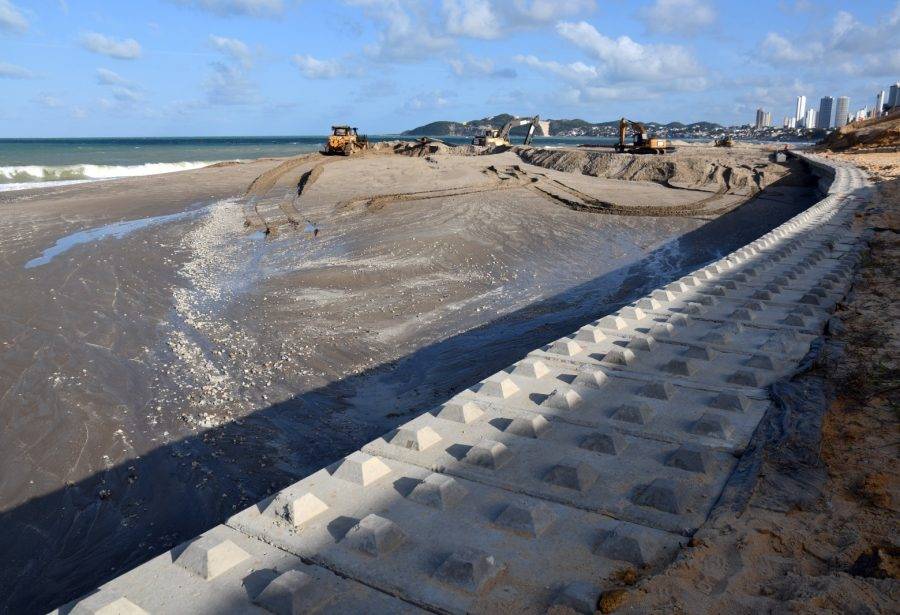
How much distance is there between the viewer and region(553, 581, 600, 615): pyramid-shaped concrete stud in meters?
2.01

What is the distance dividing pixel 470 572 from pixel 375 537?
40 centimetres

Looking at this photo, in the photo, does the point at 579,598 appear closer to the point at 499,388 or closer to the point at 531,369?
the point at 499,388

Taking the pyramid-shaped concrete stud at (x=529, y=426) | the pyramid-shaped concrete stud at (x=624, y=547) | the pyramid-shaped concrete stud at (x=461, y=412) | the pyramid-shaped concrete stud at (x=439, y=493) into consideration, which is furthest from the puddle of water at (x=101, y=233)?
the pyramid-shaped concrete stud at (x=624, y=547)

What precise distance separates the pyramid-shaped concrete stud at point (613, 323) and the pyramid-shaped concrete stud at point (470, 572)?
2975 millimetres

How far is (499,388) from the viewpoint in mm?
3750

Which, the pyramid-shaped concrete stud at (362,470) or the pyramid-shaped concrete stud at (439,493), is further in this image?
the pyramid-shaped concrete stud at (362,470)

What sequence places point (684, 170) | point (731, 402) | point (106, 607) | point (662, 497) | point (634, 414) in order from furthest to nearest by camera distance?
point (684, 170) < point (731, 402) < point (634, 414) < point (662, 497) < point (106, 607)

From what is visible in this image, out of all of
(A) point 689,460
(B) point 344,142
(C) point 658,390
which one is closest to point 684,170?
(B) point 344,142

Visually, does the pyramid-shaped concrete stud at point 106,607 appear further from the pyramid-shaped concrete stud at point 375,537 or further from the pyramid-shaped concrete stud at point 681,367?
the pyramid-shaped concrete stud at point 681,367

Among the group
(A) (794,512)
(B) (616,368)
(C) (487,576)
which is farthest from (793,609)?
(B) (616,368)

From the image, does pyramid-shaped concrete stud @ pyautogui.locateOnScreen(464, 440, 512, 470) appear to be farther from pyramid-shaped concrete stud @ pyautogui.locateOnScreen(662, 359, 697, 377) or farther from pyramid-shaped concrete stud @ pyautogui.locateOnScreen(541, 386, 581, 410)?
pyramid-shaped concrete stud @ pyautogui.locateOnScreen(662, 359, 697, 377)

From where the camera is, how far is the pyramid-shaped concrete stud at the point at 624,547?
7.35 feet

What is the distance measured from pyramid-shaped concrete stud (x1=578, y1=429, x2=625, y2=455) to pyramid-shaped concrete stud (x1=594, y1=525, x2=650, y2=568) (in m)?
0.67

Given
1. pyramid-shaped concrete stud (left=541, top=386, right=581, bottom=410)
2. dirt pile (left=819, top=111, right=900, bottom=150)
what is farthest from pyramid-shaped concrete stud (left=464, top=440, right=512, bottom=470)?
dirt pile (left=819, top=111, right=900, bottom=150)
